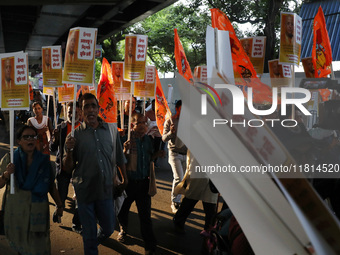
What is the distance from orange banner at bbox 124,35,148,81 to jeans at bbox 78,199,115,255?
2.77 meters

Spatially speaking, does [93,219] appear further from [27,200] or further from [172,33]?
[172,33]

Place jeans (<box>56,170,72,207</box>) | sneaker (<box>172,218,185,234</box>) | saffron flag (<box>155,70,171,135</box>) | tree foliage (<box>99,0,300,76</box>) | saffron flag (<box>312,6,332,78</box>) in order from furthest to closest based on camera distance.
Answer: tree foliage (<box>99,0,300,76</box>)
saffron flag (<box>155,70,171,135</box>)
jeans (<box>56,170,72,207</box>)
sneaker (<box>172,218,185,234</box>)
saffron flag (<box>312,6,332,78</box>)

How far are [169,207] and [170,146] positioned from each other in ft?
3.77

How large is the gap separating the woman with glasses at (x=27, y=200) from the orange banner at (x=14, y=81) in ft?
2.17

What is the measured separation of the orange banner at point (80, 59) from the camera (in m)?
5.19

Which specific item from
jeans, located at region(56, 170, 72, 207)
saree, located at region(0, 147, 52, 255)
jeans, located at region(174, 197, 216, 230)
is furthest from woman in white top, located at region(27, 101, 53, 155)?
saree, located at region(0, 147, 52, 255)

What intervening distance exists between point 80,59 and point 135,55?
5.52 feet

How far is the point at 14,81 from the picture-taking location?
185 inches

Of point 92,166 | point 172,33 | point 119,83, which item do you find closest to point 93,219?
point 92,166

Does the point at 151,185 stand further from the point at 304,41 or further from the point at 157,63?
the point at 157,63

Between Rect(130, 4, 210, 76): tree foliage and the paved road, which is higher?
Rect(130, 4, 210, 76): tree foliage

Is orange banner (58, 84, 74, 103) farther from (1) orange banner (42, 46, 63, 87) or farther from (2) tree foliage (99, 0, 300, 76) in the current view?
(2) tree foliage (99, 0, 300, 76)

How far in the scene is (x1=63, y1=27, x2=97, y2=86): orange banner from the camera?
5188 millimetres

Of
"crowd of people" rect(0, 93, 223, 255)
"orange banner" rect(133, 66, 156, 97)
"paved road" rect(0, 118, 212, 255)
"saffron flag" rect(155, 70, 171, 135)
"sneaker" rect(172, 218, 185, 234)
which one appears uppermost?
"orange banner" rect(133, 66, 156, 97)
